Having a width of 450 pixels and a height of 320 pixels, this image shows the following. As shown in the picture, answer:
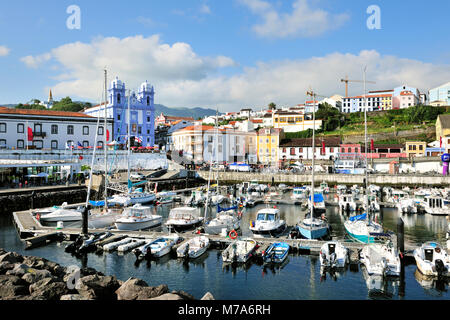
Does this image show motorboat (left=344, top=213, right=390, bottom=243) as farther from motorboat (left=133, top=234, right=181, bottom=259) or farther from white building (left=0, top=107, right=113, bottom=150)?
white building (left=0, top=107, right=113, bottom=150)

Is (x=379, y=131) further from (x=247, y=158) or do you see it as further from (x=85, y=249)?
(x=85, y=249)

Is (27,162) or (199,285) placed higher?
(27,162)

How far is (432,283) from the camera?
18.4 metres

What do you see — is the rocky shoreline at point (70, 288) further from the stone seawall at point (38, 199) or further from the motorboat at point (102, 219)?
the stone seawall at point (38, 199)

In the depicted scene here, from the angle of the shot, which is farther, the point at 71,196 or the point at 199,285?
the point at 71,196

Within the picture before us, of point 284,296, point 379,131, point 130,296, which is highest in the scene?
point 379,131

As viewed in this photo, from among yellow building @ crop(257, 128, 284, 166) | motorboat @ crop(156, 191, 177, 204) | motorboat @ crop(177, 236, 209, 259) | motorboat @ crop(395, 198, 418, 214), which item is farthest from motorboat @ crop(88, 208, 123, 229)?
yellow building @ crop(257, 128, 284, 166)

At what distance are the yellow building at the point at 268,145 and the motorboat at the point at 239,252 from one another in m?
68.9

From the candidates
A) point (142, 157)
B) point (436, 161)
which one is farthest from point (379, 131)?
point (142, 157)

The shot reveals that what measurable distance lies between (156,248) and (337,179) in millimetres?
51845

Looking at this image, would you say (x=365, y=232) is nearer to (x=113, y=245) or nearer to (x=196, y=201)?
(x=113, y=245)

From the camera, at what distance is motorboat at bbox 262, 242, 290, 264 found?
69.5 feet

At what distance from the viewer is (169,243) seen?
23.3 meters

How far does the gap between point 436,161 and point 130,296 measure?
235 feet
